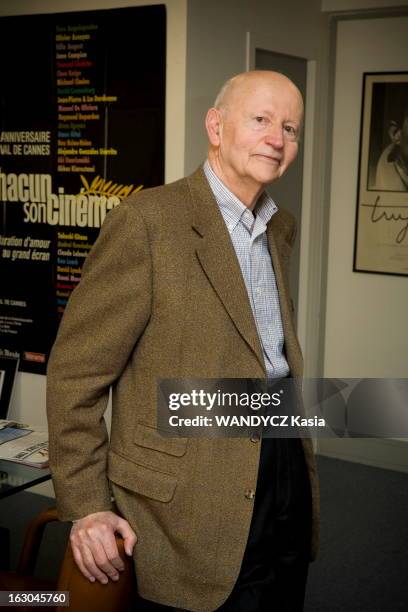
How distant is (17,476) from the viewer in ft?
7.68

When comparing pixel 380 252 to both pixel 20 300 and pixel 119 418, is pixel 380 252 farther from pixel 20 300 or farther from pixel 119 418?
pixel 119 418

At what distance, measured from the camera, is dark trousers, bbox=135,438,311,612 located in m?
A: 1.65

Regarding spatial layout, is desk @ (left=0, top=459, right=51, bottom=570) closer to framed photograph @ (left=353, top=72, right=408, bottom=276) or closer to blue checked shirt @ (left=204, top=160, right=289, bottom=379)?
blue checked shirt @ (left=204, top=160, right=289, bottom=379)

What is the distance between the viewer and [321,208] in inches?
184

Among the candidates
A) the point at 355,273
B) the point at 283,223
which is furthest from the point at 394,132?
the point at 283,223

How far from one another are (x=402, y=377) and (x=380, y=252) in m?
0.73

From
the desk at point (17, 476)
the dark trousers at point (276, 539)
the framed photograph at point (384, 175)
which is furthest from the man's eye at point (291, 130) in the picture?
the framed photograph at point (384, 175)

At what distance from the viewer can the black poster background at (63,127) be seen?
11.3 feet

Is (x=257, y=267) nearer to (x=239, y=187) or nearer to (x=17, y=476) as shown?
(x=239, y=187)

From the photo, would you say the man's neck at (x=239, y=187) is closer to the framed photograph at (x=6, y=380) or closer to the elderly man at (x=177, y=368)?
the elderly man at (x=177, y=368)

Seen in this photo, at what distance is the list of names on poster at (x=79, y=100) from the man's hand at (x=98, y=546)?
230 centimetres

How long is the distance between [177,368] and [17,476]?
101 centimetres

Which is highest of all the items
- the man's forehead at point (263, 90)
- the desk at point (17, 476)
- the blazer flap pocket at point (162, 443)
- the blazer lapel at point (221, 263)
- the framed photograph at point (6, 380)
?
the man's forehead at point (263, 90)

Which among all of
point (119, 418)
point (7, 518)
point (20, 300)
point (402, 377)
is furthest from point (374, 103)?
point (119, 418)
